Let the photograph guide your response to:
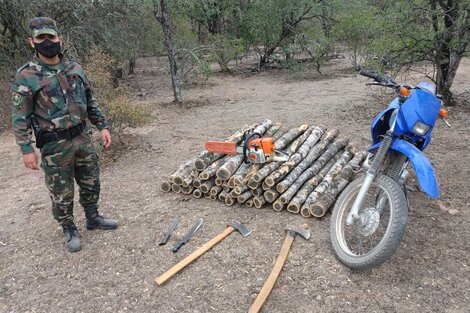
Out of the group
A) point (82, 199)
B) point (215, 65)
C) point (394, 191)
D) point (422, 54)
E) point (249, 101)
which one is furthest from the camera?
point (215, 65)

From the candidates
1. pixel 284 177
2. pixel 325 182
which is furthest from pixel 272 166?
pixel 325 182

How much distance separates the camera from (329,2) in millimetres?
14141

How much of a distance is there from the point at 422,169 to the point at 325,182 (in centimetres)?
137

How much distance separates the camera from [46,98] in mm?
3029

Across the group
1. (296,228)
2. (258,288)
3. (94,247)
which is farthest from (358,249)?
(94,247)

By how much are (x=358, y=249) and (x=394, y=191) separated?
766mm

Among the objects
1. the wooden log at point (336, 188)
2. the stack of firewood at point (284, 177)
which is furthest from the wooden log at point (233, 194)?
the wooden log at point (336, 188)

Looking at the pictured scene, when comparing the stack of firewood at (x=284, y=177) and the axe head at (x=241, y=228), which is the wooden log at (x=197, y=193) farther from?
the axe head at (x=241, y=228)

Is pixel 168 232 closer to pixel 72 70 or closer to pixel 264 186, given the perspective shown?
pixel 264 186

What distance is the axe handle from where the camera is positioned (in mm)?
2938

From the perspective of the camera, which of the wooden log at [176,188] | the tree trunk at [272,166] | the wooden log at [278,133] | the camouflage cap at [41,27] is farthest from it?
the wooden log at [278,133]

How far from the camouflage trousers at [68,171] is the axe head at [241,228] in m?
1.43

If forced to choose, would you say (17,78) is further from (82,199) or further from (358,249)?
(358,249)

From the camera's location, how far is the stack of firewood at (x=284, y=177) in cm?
379
